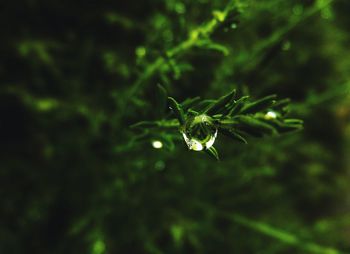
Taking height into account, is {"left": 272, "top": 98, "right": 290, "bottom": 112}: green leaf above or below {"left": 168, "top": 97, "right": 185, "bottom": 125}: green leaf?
above

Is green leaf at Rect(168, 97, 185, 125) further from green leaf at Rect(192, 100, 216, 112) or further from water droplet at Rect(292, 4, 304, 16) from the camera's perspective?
water droplet at Rect(292, 4, 304, 16)

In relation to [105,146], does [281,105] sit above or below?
below

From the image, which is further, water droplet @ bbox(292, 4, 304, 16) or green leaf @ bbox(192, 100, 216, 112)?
water droplet @ bbox(292, 4, 304, 16)

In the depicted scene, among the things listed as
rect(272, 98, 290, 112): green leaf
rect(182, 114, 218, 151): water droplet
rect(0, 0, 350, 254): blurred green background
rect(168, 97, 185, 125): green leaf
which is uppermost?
rect(0, 0, 350, 254): blurred green background

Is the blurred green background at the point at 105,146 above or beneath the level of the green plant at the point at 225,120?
above

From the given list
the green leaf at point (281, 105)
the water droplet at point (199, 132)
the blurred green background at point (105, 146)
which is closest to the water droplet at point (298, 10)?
the blurred green background at point (105, 146)

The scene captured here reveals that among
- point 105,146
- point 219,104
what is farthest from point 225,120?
point 105,146

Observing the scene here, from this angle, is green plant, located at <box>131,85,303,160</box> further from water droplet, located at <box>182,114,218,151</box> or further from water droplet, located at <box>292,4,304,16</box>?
water droplet, located at <box>292,4,304,16</box>

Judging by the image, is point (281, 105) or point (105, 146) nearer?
point (281, 105)

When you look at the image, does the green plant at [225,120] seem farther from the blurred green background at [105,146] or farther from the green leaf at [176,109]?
the blurred green background at [105,146]

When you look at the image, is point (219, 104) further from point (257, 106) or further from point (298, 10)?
point (298, 10)

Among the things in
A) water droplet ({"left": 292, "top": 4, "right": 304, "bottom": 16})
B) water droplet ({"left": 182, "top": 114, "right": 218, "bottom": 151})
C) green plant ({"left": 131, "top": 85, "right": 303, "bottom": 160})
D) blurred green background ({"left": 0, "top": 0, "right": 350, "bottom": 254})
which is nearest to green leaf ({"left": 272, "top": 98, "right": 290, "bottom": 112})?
green plant ({"left": 131, "top": 85, "right": 303, "bottom": 160})
